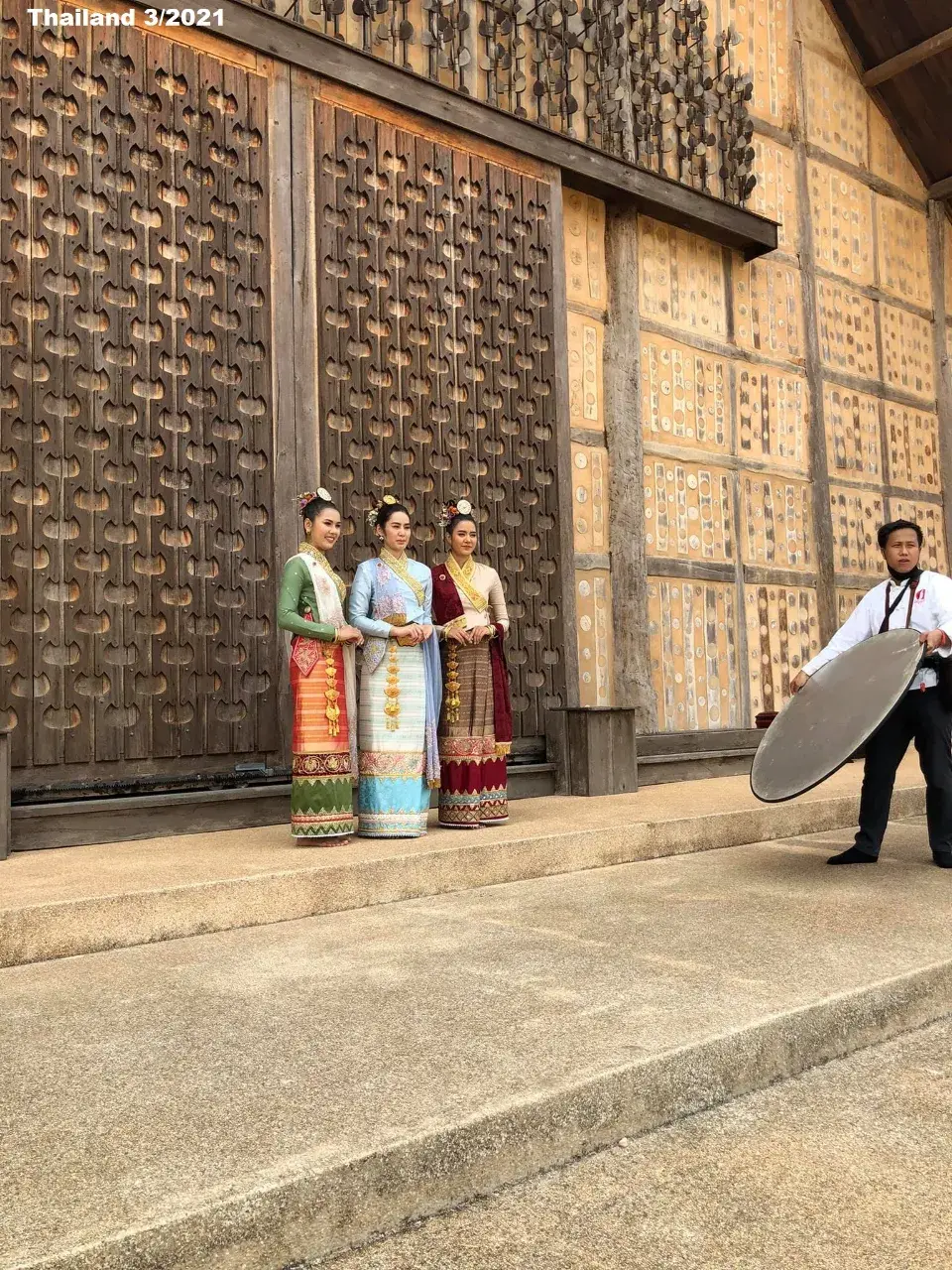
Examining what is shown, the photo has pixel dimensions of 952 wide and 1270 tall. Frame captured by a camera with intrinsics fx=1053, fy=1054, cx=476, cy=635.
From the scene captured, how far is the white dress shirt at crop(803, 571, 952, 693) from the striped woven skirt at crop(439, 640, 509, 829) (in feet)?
4.71

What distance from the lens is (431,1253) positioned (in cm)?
156

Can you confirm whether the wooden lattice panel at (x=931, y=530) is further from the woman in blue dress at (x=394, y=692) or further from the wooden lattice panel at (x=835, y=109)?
the woman in blue dress at (x=394, y=692)

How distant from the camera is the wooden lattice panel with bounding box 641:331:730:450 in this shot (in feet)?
23.7

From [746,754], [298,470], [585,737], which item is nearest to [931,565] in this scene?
[746,754]

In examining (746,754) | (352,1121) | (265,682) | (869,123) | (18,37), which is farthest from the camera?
(869,123)

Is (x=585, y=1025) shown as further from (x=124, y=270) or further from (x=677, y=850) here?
(x=124, y=270)

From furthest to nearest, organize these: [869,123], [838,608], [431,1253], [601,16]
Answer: [869,123] → [838,608] → [601,16] → [431,1253]

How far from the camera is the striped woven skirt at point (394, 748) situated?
4477 mm

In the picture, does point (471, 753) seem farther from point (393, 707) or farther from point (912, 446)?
point (912, 446)

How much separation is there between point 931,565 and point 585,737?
194 inches

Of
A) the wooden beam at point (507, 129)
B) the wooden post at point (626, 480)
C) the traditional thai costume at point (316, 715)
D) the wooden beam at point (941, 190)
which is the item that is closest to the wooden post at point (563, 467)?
the wooden beam at point (507, 129)

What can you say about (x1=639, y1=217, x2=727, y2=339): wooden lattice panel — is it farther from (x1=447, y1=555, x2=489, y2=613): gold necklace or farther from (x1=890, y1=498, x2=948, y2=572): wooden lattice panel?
(x1=447, y1=555, x2=489, y2=613): gold necklace

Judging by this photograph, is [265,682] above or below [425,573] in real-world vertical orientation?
below

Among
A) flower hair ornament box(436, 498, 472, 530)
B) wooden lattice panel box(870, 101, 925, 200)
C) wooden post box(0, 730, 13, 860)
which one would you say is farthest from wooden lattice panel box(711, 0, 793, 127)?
wooden post box(0, 730, 13, 860)
